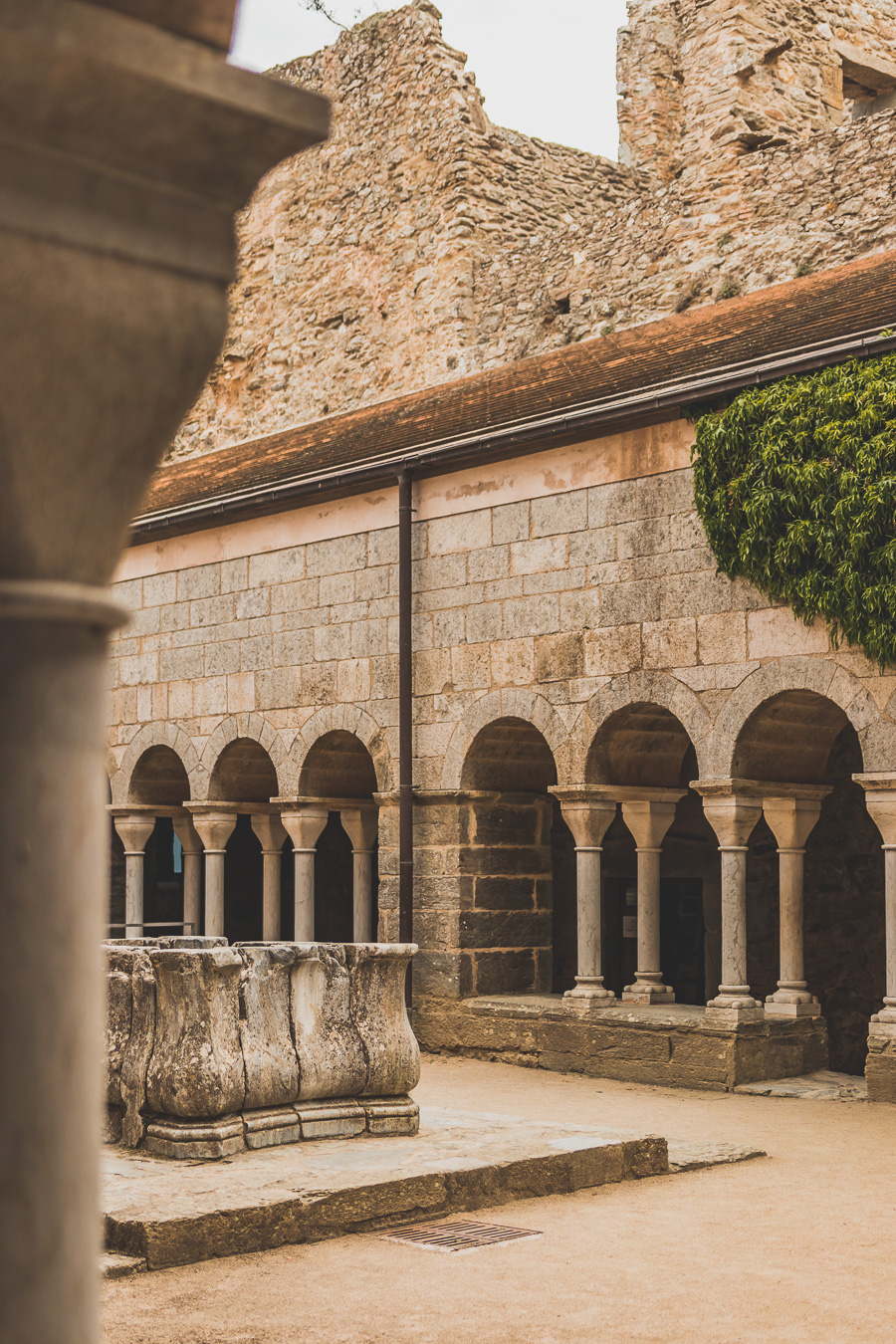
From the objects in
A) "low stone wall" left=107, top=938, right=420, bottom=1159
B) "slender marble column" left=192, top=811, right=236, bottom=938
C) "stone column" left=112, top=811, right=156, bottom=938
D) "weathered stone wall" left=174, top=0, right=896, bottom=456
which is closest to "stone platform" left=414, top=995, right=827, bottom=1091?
"slender marble column" left=192, top=811, right=236, bottom=938

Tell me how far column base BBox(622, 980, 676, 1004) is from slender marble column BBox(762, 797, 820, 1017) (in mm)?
858

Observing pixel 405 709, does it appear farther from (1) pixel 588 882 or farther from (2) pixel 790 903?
(2) pixel 790 903

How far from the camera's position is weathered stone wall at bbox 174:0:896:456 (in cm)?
1171

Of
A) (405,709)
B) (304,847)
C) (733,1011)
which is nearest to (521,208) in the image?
(405,709)

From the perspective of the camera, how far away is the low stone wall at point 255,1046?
5.93 metres

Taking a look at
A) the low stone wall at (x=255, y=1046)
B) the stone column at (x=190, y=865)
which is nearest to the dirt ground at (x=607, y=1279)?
the low stone wall at (x=255, y=1046)

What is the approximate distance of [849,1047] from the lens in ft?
36.8

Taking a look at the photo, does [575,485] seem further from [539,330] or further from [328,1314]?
[328,1314]

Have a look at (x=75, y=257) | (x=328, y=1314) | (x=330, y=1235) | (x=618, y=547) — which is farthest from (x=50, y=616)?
(x=618, y=547)

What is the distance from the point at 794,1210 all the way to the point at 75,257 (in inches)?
189

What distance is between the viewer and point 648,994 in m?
9.93

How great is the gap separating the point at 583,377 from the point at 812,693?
3051 mm

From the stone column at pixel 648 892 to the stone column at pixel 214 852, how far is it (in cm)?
367

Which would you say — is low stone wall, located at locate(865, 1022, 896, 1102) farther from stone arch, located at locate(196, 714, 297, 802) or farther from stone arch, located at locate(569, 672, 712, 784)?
stone arch, located at locate(196, 714, 297, 802)
